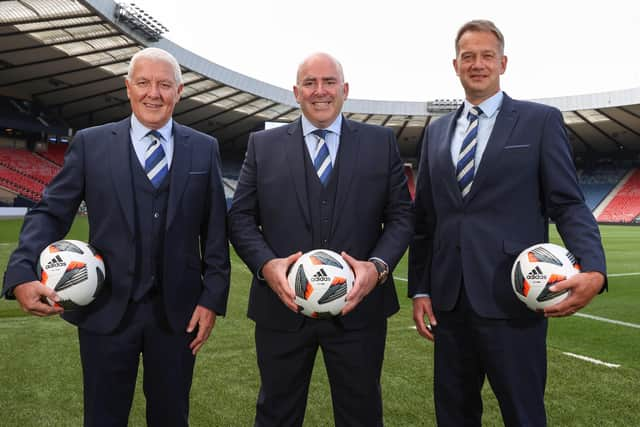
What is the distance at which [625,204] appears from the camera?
1631 inches

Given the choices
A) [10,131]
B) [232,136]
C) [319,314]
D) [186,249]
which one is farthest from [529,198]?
[232,136]

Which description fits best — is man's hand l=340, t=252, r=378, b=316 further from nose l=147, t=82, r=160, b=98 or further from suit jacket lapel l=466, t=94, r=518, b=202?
nose l=147, t=82, r=160, b=98

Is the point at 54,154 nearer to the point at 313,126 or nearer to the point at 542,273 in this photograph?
the point at 313,126

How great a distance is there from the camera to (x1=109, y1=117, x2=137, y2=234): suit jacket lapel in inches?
93.7

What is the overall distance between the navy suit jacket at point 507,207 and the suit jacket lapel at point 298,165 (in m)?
0.71

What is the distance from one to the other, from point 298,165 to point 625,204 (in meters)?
46.4

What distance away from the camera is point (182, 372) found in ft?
7.95

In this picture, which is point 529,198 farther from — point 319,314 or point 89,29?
point 89,29

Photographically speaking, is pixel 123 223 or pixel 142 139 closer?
pixel 123 223

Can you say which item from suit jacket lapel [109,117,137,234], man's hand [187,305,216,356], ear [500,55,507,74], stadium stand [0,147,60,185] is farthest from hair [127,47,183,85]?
stadium stand [0,147,60,185]

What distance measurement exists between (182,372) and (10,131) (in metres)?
39.7

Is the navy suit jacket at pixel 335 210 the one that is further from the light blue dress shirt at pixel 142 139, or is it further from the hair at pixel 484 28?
the hair at pixel 484 28

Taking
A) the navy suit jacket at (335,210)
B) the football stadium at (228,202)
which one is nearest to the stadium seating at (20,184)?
the football stadium at (228,202)

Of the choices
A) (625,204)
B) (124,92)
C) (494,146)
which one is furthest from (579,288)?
(625,204)
